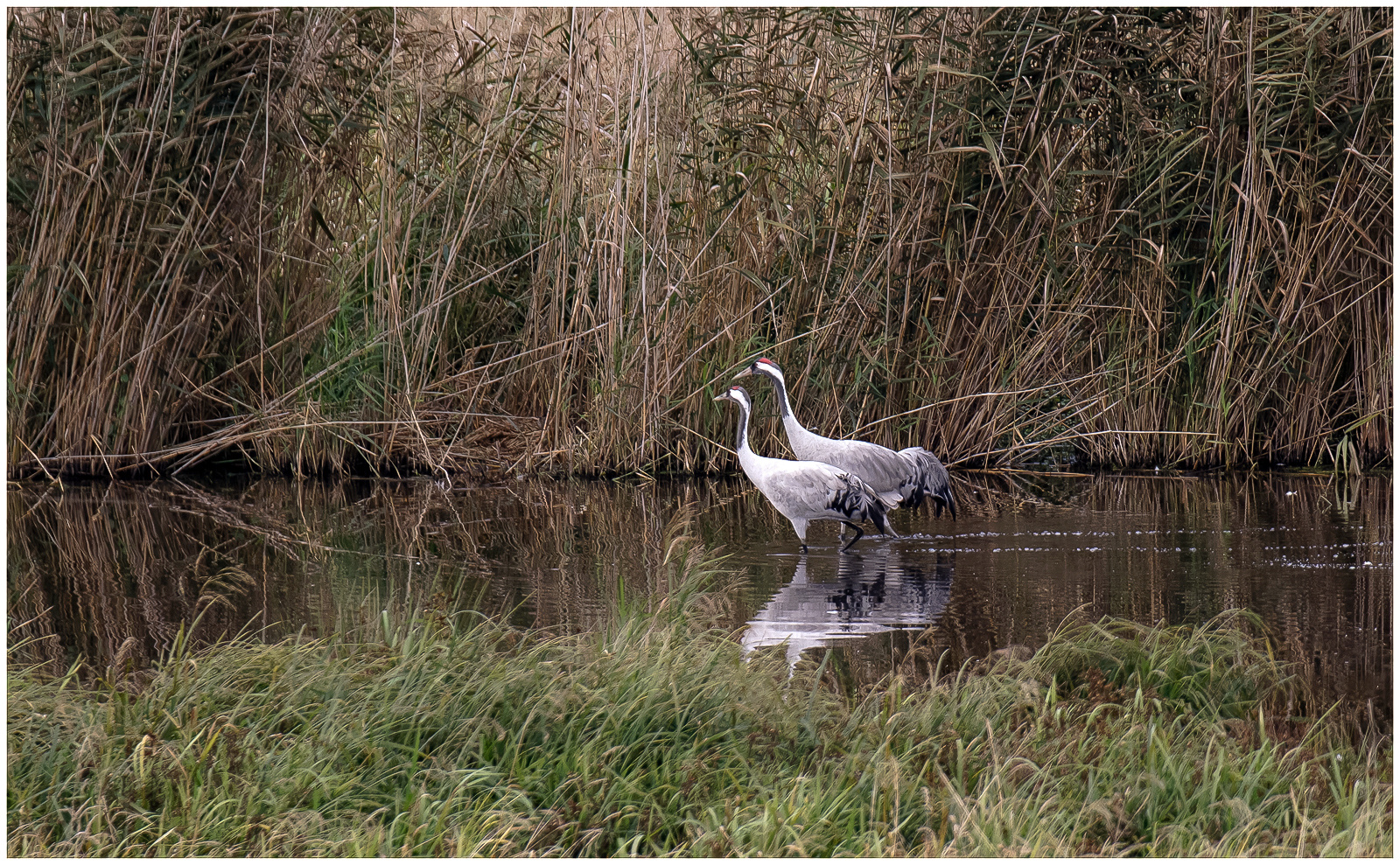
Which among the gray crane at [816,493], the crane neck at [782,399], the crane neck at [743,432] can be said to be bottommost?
the gray crane at [816,493]

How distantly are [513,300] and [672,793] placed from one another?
229 inches

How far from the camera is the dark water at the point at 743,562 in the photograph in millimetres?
4832

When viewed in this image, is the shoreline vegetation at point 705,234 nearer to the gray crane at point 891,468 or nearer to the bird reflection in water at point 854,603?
the gray crane at point 891,468

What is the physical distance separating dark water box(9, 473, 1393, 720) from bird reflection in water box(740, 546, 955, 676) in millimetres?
15

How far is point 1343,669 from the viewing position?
14.2ft

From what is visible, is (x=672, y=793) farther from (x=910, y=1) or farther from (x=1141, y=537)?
(x=910, y=1)

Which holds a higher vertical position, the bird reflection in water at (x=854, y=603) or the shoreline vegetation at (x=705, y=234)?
the shoreline vegetation at (x=705, y=234)

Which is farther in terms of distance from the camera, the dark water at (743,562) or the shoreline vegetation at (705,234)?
the shoreline vegetation at (705,234)

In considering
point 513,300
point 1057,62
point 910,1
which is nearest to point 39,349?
point 513,300

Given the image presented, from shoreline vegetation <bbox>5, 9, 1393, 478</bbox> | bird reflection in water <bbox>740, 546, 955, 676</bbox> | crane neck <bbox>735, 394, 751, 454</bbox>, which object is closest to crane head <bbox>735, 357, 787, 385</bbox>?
crane neck <bbox>735, 394, 751, 454</bbox>

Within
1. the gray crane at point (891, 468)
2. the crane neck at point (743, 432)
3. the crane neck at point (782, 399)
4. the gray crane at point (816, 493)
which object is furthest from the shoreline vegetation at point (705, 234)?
the gray crane at point (816, 493)

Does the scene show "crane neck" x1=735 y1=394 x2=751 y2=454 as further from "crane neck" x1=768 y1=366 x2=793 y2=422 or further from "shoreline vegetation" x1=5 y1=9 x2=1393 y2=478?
"shoreline vegetation" x1=5 y1=9 x2=1393 y2=478

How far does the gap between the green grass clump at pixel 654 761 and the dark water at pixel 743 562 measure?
0.41 metres

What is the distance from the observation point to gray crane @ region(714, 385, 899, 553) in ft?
20.6
